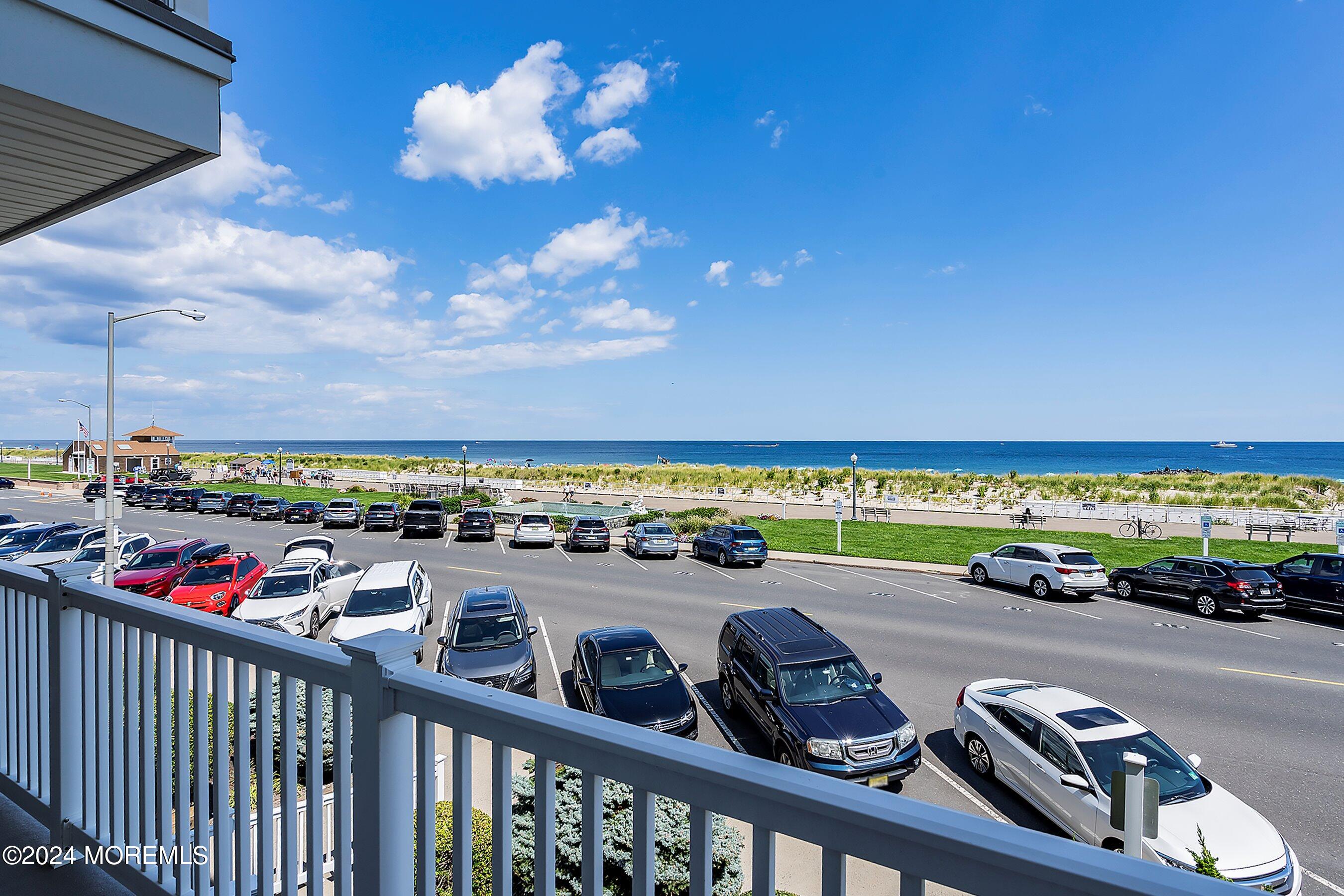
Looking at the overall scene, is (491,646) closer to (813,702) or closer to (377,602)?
(377,602)

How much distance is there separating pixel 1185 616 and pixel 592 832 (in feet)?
72.9

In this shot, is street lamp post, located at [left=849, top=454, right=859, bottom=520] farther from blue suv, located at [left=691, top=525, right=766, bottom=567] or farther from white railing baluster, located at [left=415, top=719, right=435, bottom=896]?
white railing baluster, located at [left=415, top=719, right=435, bottom=896]

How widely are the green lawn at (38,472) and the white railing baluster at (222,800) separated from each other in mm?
78552

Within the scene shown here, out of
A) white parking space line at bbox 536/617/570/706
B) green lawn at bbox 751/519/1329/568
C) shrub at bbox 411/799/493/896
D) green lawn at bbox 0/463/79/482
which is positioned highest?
green lawn at bbox 0/463/79/482

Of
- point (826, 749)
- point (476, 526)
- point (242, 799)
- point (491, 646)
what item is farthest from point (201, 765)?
point (476, 526)

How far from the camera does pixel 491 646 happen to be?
11297mm

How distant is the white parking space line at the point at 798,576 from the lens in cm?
2125

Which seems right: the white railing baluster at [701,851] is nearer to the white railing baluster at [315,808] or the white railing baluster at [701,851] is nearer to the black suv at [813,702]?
the white railing baluster at [315,808]

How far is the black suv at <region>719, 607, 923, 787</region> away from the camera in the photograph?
8.20 meters

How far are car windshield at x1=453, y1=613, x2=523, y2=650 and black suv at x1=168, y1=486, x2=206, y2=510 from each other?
129ft

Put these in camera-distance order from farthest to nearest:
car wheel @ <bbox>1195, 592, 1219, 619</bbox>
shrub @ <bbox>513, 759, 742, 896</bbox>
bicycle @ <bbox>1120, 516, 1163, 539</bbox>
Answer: bicycle @ <bbox>1120, 516, 1163, 539</bbox> → car wheel @ <bbox>1195, 592, 1219, 619</bbox> → shrub @ <bbox>513, 759, 742, 896</bbox>

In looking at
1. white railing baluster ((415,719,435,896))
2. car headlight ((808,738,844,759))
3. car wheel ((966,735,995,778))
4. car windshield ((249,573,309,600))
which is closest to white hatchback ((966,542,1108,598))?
car wheel ((966,735,995,778))

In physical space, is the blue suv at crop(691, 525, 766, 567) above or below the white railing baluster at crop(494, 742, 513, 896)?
below

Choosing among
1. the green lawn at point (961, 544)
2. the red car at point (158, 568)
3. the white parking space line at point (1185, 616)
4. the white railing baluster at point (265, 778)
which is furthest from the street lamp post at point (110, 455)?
the white parking space line at point (1185, 616)
